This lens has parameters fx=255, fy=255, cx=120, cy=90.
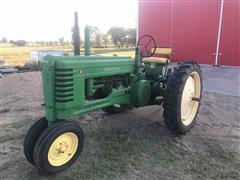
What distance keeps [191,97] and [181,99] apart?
1.69 feet

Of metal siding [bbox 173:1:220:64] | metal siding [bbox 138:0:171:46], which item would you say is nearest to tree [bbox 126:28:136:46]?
metal siding [bbox 138:0:171:46]

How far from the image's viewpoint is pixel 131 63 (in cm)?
329

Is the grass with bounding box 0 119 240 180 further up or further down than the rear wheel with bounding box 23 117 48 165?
further down

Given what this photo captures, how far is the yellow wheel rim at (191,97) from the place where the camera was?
11.3ft

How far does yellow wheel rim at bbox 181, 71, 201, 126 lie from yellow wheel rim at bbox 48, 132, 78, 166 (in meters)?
1.59

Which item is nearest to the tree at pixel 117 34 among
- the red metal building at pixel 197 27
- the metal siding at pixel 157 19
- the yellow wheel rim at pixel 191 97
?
the metal siding at pixel 157 19

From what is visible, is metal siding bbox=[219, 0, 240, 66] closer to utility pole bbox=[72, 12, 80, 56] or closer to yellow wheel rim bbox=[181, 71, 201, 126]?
yellow wheel rim bbox=[181, 71, 201, 126]

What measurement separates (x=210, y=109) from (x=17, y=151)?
10.2ft

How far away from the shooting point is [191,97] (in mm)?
3561

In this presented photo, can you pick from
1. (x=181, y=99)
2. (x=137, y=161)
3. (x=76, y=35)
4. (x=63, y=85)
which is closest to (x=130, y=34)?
(x=76, y=35)

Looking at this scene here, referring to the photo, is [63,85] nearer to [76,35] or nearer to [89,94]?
[89,94]

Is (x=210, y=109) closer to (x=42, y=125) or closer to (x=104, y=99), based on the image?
(x=104, y=99)

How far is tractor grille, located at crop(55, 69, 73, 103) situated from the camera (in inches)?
92.5

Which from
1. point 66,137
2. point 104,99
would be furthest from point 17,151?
point 104,99
